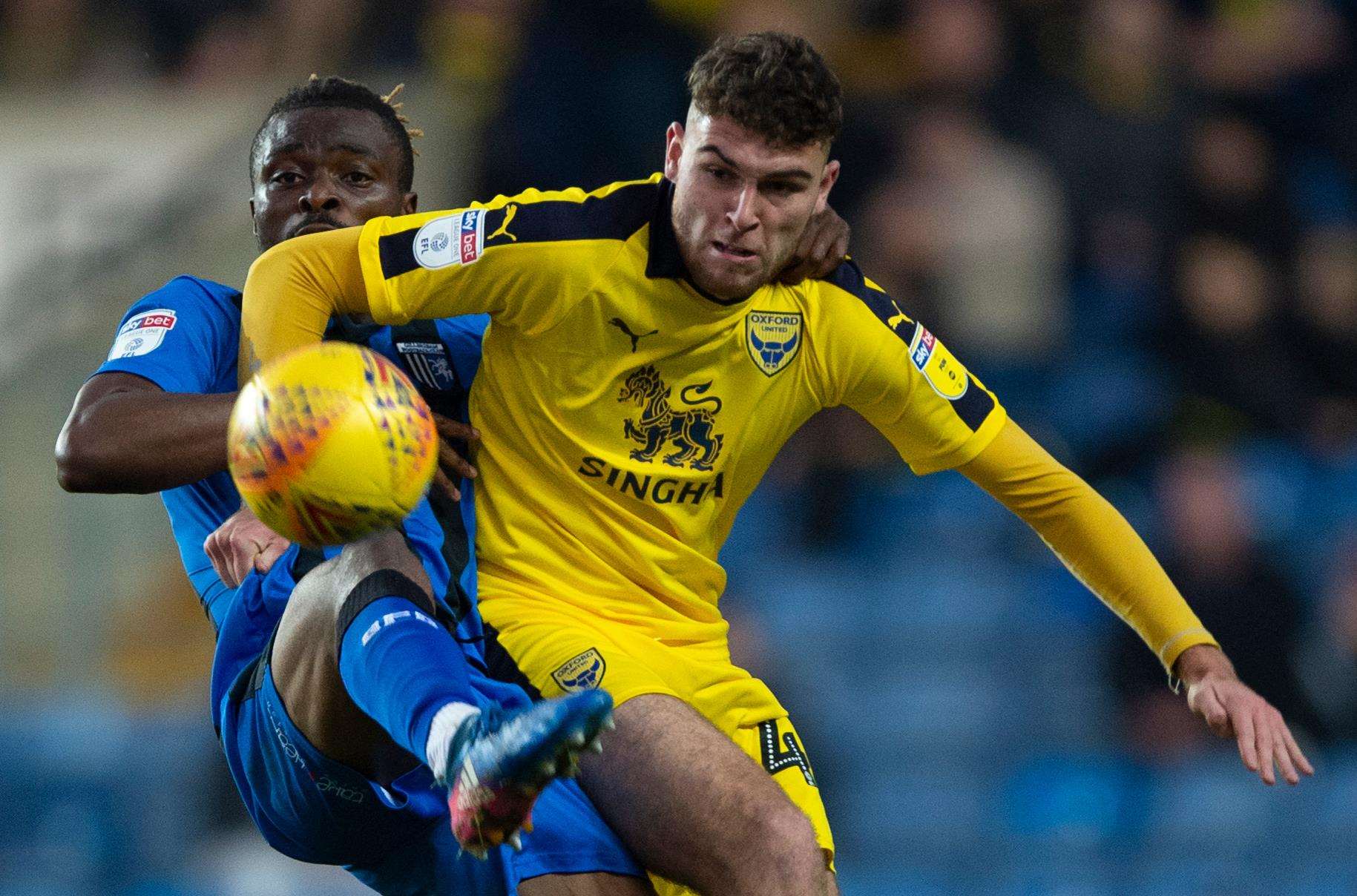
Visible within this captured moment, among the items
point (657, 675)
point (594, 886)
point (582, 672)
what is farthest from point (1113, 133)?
point (594, 886)

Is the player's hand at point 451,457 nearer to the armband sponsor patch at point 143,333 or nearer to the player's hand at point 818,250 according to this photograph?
the armband sponsor patch at point 143,333

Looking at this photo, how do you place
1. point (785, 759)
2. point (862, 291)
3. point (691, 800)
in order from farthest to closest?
1. point (862, 291)
2. point (785, 759)
3. point (691, 800)

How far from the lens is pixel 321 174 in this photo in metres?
4.02

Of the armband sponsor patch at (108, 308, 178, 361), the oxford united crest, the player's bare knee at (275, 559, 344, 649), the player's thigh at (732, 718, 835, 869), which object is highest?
the oxford united crest

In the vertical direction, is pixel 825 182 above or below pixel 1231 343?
above

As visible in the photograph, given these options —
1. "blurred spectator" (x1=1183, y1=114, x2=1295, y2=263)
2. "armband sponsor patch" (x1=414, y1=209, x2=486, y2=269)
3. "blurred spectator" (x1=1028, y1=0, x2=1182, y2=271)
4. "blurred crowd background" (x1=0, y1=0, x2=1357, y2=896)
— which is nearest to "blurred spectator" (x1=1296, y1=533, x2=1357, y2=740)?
"blurred crowd background" (x1=0, y1=0, x2=1357, y2=896)

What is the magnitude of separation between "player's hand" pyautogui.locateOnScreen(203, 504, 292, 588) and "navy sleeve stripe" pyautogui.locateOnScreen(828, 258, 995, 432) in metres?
1.27

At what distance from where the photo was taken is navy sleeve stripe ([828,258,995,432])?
376cm

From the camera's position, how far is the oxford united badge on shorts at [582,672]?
336 centimetres

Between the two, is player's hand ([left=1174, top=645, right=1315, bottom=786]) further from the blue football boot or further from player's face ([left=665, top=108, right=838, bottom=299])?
the blue football boot

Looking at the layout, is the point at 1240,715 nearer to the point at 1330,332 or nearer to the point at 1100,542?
the point at 1100,542

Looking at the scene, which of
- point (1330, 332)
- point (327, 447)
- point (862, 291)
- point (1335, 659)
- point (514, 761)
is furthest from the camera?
point (1330, 332)

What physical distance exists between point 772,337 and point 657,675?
720mm

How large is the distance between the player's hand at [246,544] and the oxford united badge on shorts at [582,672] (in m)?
0.58
